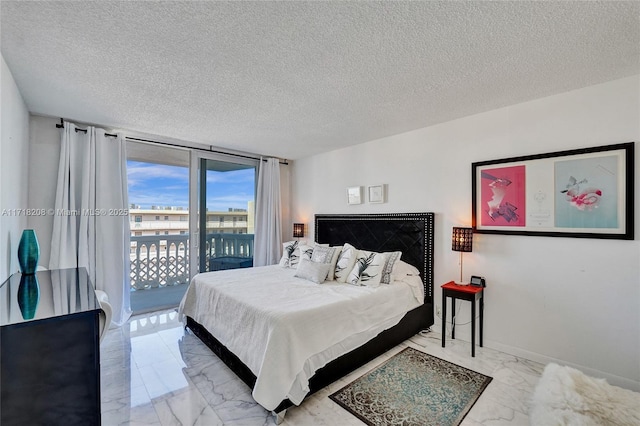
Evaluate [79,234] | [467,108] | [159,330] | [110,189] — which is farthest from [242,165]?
[467,108]

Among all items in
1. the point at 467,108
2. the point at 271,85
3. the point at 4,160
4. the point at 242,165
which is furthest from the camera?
the point at 242,165

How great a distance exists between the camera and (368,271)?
3.01m

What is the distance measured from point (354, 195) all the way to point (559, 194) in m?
2.32

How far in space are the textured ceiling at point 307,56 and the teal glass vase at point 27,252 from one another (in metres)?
1.27

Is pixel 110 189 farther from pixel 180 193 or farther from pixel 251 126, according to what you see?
pixel 251 126

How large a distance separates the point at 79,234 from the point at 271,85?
286 centimetres

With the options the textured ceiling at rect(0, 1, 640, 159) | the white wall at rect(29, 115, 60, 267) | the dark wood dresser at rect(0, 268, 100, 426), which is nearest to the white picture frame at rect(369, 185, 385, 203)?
the textured ceiling at rect(0, 1, 640, 159)

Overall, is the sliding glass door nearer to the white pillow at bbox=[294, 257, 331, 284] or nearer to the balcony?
Result: the balcony

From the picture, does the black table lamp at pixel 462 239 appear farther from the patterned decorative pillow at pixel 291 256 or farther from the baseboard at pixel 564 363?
the patterned decorative pillow at pixel 291 256

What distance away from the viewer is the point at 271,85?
2328 millimetres

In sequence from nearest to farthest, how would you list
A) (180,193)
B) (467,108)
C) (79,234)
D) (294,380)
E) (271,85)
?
(294,380)
(271,85)
(467,108)
(79,234)
(180,193)

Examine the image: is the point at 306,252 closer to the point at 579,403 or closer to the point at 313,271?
the point at 313,271

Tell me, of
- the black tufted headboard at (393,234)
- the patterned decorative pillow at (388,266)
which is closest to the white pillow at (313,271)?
the patterned decorative pillow at (388,266)

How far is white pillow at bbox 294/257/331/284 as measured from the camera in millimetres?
3114
